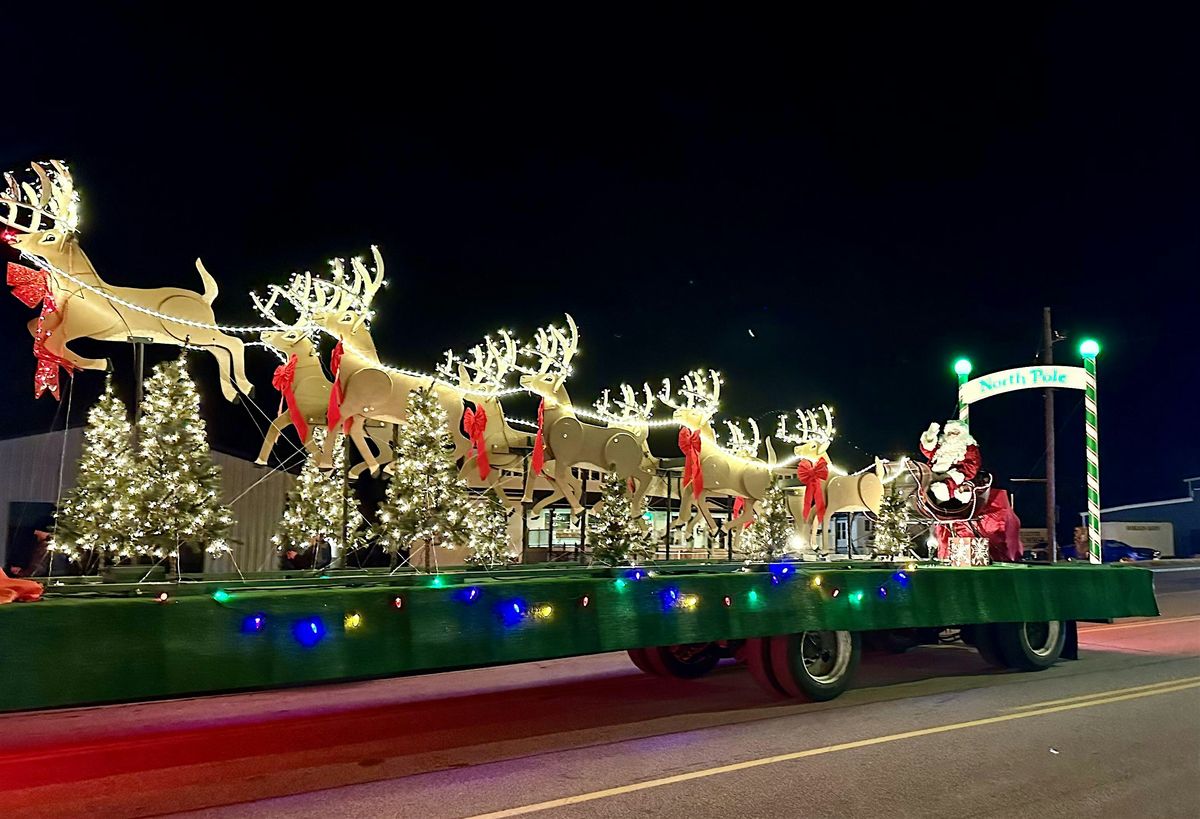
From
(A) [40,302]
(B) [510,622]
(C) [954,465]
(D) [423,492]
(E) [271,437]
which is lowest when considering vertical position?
(B) [510,622]

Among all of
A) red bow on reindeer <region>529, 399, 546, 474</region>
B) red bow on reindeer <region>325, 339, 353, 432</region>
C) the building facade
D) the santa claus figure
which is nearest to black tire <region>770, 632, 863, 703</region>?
the santa claus figure

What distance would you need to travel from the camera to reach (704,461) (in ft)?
75.0

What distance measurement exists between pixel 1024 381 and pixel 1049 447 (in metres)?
1.59

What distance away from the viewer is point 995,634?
11617 mm

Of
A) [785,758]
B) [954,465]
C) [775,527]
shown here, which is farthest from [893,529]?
[785,758]

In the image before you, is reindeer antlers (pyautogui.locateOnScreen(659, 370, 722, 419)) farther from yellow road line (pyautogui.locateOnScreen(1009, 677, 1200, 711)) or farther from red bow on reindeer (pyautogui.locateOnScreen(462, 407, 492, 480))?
yellow road line (pyautogui.locateOnScreen(1009, 677, 1200, 711))

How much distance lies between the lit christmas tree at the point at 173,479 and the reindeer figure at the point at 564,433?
843cm

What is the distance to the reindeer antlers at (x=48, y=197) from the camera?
412 inches

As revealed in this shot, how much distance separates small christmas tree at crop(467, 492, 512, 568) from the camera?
51.8 feet

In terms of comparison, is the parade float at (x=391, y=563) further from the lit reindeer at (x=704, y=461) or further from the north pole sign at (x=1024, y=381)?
the lit reindeer at (x=704, y=461)

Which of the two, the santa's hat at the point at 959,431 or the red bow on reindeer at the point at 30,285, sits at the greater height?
the red bow on reindeer at the point at 30,285

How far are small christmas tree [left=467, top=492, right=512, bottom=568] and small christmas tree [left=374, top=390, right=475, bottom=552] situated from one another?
2.38m

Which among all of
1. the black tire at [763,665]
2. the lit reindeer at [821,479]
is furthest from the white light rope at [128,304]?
the lit reindeer at [821,479]

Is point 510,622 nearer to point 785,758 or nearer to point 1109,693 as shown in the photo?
point 785,758
